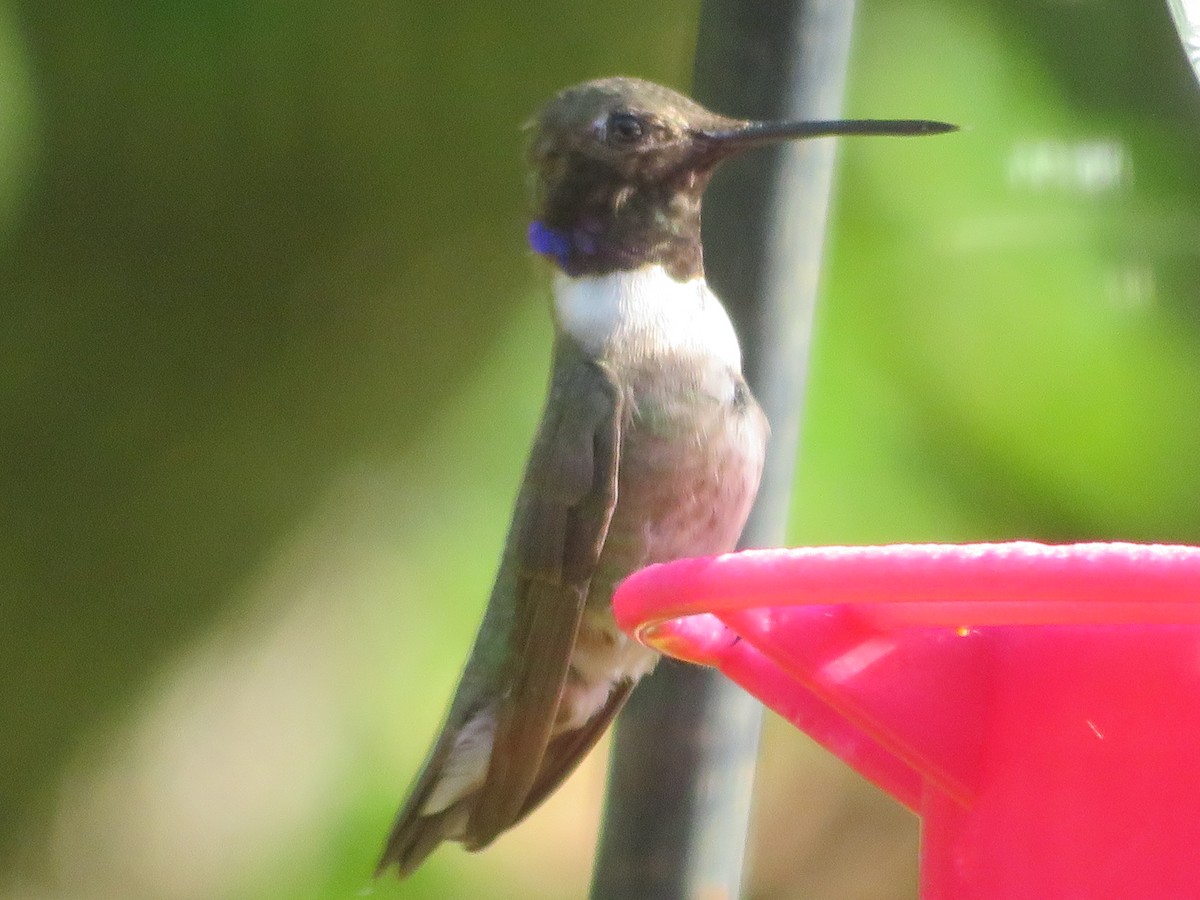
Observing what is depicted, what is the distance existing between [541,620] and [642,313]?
53 centimetres

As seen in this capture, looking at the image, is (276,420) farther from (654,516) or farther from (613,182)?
(654,516)

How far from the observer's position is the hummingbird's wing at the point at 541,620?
1.96 metres

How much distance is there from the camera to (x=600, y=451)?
202 centimetres

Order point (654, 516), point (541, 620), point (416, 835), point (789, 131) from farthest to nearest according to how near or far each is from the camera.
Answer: point (416, 835)
point (654, 516)
point (541, 620)
point (789, 131)

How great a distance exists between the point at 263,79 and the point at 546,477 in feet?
5.59

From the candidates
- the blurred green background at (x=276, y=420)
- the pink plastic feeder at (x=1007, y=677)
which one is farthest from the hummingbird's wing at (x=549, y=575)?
the blurred green background at (x=276, y=420)

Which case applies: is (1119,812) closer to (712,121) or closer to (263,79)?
(712,121)

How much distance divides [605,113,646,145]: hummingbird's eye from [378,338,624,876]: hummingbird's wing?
0.32 metres

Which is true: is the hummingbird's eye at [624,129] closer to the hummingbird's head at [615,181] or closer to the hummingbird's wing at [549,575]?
the hummingbird's head at [615,181]

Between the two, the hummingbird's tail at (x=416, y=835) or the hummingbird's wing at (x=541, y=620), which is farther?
the hummingbird's tail at (x=416, y=835)

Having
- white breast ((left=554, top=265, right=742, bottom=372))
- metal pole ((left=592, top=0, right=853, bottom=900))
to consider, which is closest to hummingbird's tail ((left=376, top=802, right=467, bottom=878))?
metal pole ((left=592, top=0, right=853, bottom=900))

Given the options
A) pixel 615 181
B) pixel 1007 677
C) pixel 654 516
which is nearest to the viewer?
pixel 1007 677

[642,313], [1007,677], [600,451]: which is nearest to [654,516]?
[600,451]

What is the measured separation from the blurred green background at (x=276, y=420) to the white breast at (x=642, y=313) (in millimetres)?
855
